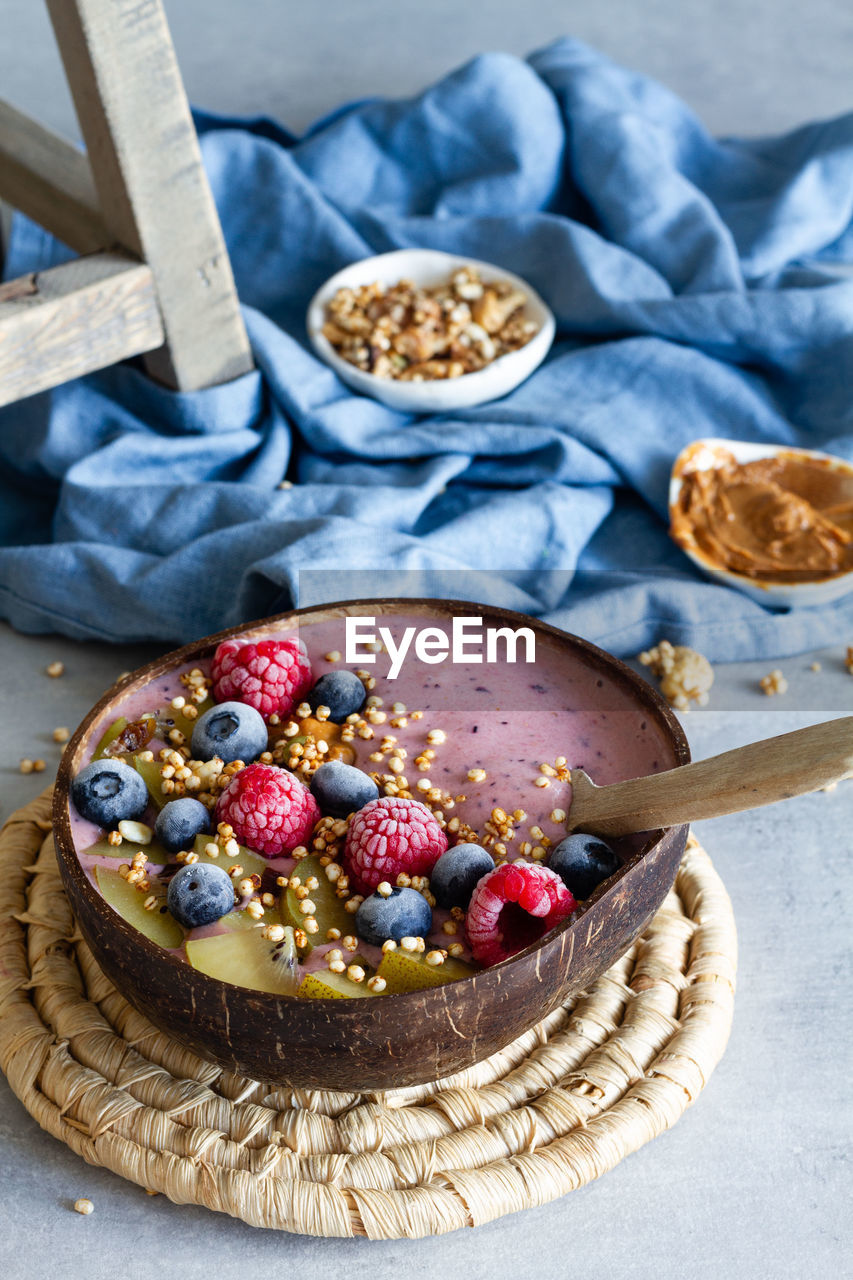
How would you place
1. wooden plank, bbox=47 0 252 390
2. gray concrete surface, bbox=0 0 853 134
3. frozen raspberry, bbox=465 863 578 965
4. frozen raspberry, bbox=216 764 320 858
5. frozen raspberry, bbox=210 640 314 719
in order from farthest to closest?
gray concrete surface, bbox=0 0 853 134, wooden plank, bbox=47 0 252 390, frozen raspberry, bbox=210 640 314 719, frozen raspberry, bbox=216 764 320 858, frozen raspberry, bbox=465 863 578 965

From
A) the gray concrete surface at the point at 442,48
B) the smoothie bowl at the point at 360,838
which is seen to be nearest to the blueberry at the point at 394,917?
the smoothie bowl at the point at 360,838

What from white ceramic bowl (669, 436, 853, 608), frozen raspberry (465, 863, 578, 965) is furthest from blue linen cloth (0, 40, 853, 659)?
frozen raspberry (465, 863, 578, 965)

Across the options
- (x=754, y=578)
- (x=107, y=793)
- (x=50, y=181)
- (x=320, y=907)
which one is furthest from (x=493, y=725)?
(x=50, y=181)

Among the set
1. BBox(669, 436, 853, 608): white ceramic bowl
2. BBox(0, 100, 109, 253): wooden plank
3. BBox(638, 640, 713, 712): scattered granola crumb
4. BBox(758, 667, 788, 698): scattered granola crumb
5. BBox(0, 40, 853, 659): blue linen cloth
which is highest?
BBox(0, 100, 109, 253): wooden plank

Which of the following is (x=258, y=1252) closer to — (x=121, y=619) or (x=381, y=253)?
(x=121, y=619)

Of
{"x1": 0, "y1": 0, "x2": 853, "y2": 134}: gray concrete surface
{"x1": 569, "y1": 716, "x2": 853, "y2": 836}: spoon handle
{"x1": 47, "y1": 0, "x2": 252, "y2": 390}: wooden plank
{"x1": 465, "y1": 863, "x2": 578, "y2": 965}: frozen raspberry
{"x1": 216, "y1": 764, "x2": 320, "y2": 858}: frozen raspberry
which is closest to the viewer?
{"x1": 569, "y1": 716, "x2": 853, "y2": 836}: spoon handle

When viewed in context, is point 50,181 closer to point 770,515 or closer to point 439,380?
point 439,380

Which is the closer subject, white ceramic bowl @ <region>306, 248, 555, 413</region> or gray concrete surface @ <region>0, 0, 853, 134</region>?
white ceramic bowl @ <region>306, 248, 555, 413</region>

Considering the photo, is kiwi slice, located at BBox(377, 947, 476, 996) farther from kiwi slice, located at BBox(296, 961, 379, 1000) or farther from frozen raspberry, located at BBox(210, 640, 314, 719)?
frozen raspberry, located at BBox(210, 640, 314, 719)
